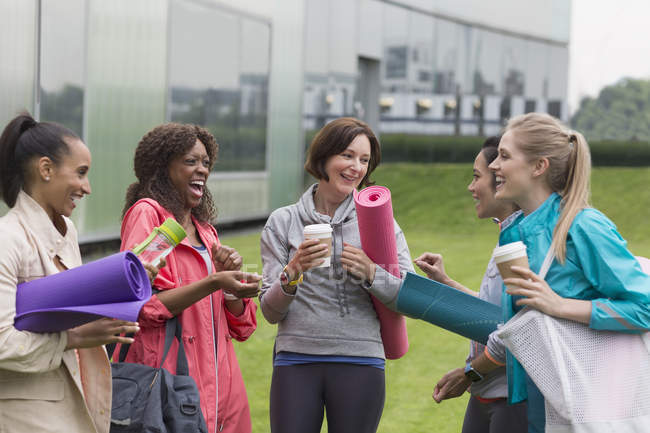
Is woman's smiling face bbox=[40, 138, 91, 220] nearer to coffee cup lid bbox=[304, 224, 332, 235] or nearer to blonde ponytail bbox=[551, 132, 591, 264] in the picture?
coffee cup lid bbox=[304, 224, 332, 235]

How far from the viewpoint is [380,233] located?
10.5 ft

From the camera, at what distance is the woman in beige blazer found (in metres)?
2.45

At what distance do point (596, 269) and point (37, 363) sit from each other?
6.13ft

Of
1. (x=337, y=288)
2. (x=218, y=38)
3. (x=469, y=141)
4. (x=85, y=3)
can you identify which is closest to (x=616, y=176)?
(x=469, y=141)

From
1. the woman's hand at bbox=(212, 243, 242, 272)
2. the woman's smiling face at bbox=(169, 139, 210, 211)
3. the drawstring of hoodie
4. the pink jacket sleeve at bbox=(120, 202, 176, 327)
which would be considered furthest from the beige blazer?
the drawstring of hoodie

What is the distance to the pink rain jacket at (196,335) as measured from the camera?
311cm

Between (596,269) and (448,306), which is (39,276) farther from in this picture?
(596,269)

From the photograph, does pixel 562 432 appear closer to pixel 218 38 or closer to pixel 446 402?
pixel 446 402

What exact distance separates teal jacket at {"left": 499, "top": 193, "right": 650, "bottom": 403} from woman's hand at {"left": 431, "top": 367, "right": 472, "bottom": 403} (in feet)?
2.73

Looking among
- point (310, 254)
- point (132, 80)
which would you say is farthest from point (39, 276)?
point (132, 80)

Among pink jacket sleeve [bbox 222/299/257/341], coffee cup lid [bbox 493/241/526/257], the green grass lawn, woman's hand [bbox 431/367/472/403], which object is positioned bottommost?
the green grass lawn

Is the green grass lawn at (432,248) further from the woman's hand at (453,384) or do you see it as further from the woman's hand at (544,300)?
the woman's hand at (544,300)

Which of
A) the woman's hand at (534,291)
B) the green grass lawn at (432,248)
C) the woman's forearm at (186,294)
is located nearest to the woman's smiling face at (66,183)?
the woman's forearm at (186,294)

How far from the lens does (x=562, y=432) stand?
258cm
